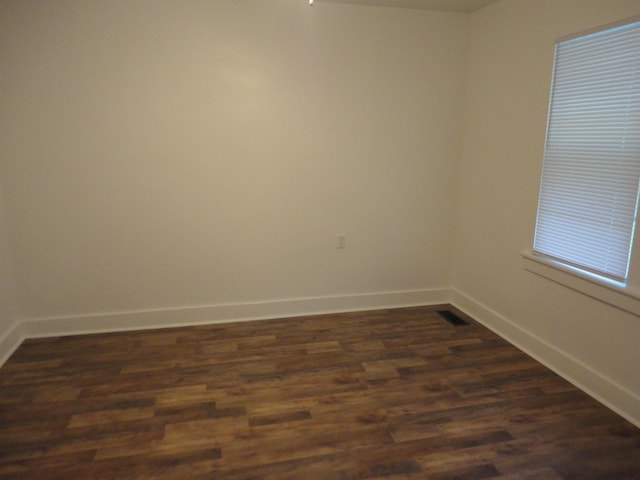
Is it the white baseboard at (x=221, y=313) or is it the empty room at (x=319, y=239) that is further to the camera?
the white baseboard at (x=221, y=313)

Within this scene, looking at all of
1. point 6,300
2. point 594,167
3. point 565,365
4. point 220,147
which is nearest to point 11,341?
point 6,300

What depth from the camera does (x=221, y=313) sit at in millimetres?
3410

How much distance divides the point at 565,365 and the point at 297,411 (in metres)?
1.74

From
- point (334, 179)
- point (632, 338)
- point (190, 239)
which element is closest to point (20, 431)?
point (190, 239)

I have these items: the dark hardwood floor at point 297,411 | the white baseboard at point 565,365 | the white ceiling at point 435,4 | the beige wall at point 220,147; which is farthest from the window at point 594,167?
the beige wall at point 220,147

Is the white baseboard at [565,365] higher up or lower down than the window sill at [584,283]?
lower down

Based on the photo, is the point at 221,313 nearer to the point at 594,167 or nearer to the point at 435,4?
the point at 594,167

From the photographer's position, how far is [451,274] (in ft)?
12.6

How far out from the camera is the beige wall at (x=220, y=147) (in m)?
2.87

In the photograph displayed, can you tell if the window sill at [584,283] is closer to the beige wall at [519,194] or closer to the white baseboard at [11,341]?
the beige wall at [519,194]

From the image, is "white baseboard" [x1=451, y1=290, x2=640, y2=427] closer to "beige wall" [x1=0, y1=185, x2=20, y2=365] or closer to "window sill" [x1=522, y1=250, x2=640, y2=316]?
"window sill" [x1=522, y1=250, x2=640, y2=316]

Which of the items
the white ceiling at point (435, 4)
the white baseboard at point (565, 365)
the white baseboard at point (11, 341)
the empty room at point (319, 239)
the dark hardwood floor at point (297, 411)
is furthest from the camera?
the white ceiling at point (435, 4)

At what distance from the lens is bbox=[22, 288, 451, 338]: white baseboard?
315cm

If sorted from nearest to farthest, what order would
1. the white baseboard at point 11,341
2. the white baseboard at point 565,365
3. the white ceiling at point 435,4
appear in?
the white baseboard at point 565,365, the white baseboard at point 11,341, the white ceiling at point 435,4
